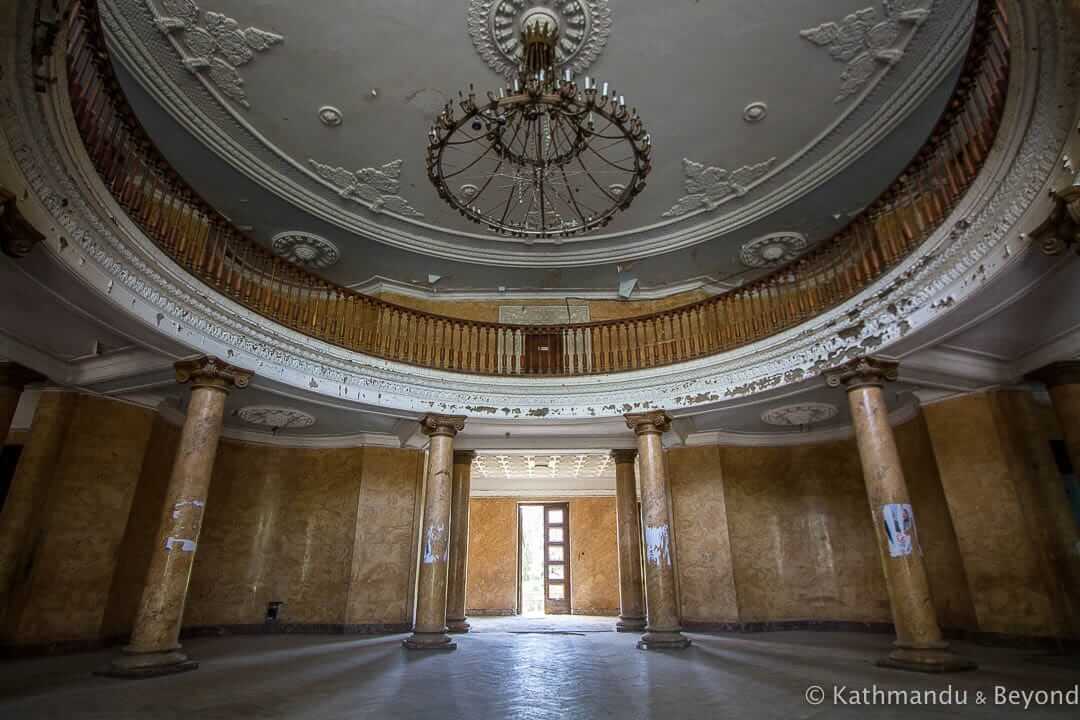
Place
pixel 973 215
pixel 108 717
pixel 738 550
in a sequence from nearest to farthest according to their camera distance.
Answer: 1. pixel 108 717
2. pixel 973 215
3. pixel 738 550

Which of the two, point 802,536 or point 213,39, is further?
point 802,536

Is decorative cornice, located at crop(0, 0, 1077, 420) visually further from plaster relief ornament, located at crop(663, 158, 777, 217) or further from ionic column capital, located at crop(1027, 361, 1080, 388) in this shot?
plaster relief ornament, located at crop(663, 158, 777, 217)

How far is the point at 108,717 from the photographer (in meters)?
4.30

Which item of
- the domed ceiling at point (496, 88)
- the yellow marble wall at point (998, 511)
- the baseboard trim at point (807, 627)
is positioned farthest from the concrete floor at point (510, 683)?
the domed ceiling at point (496, 88)

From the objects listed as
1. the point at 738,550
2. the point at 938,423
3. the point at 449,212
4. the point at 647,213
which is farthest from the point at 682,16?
the point at 738,550

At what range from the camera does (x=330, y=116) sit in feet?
29.0

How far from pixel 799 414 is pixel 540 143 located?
720 cm

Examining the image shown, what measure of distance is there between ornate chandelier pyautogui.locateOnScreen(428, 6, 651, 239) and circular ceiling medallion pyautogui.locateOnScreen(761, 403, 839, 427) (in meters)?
4.57

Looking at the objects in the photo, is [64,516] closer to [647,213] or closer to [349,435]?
[349,435]

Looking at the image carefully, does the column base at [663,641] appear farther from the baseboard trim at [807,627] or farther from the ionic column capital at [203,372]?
the ionic column capital at [203,372]

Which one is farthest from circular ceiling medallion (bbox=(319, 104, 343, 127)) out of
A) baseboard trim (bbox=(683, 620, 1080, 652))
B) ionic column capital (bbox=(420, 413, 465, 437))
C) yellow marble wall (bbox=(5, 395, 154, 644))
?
baseboard trim (bbox=(683, 620, 1080, 652))

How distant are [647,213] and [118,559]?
1027cm

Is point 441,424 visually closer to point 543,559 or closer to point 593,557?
point 593,557

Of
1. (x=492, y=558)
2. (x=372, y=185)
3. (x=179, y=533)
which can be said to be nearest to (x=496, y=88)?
(x=372, y=185)
